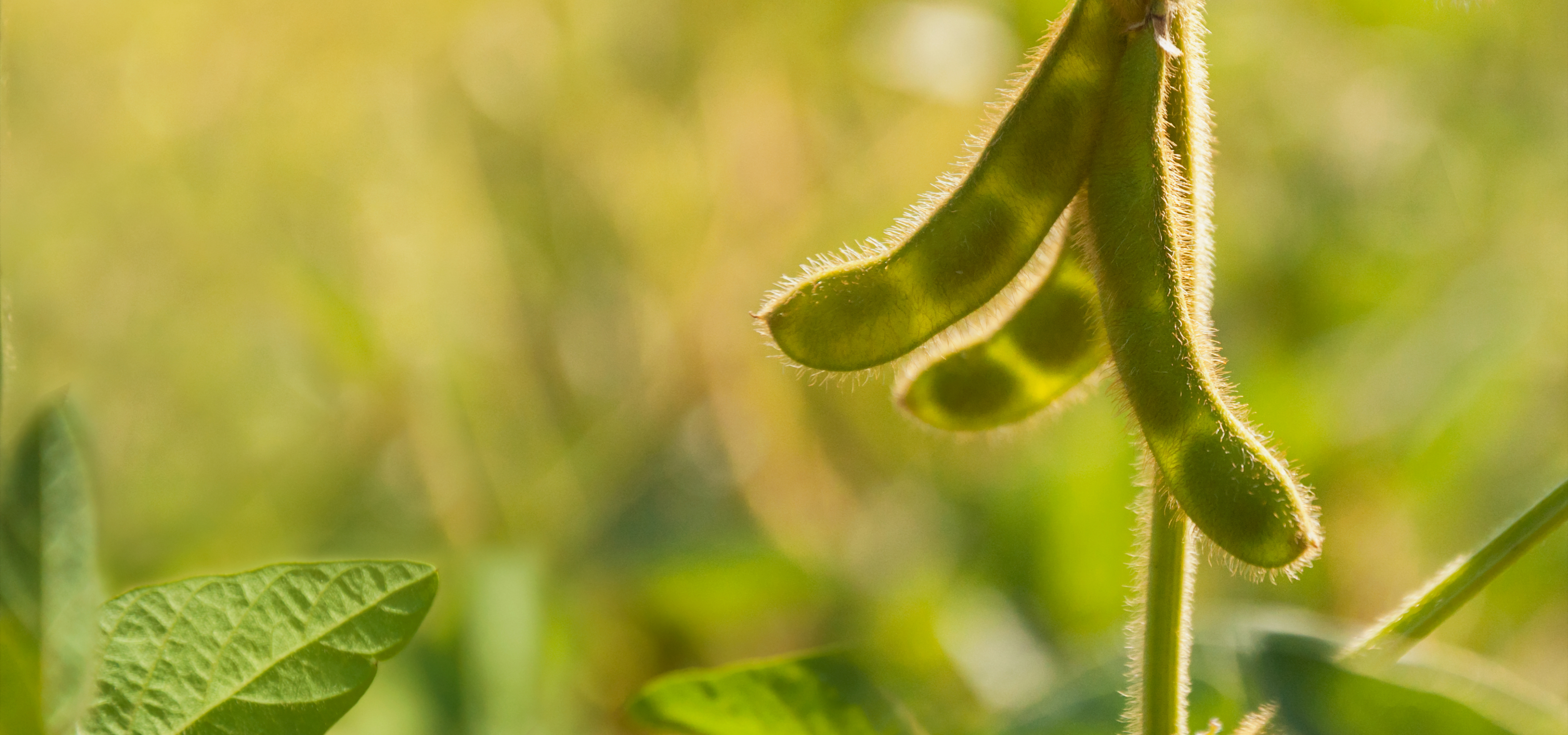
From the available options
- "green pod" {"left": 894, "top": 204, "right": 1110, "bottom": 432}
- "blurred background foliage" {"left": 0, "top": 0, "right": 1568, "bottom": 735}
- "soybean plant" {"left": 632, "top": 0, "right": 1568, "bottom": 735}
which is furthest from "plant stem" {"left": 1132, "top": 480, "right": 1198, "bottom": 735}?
"blurred background foliage" {"left": 0, "top": 0, "right": 1568, "bottom": 735}

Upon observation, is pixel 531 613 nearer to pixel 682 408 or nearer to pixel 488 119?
pixel 682 408

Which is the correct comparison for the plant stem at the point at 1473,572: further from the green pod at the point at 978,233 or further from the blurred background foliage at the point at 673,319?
the blurred background foliage at the point at 673,319

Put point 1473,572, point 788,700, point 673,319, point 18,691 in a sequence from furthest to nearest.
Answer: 1. point 673,319
2. point 788,700
3. point 1473,572
4. point 18,691

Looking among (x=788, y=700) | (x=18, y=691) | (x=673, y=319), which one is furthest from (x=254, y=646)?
(x=673, y=319)

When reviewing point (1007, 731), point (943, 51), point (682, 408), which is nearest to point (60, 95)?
point (682, 408)

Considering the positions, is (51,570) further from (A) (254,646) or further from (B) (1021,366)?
(B) (1021,366)

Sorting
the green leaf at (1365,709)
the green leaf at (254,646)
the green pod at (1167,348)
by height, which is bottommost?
the green leaf at (1365,709)

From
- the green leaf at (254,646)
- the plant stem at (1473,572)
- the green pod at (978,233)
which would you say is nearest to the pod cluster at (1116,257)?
the green pod at (978,233)
